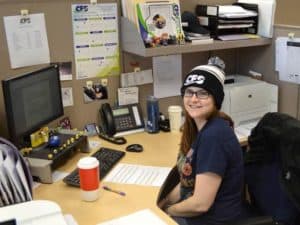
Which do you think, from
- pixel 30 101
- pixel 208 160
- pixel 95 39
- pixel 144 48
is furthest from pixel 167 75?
pixel 208 160

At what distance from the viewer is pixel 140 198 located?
1.58 meters

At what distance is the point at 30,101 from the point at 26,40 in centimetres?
36

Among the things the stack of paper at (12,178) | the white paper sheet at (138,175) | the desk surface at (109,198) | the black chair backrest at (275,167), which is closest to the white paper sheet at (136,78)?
the desk surface at (109,198)

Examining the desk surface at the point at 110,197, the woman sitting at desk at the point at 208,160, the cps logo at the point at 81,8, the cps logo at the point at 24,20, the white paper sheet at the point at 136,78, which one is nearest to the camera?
the desk surface at the point at 110,197

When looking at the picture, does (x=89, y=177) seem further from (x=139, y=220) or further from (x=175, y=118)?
(x=175, y=118)

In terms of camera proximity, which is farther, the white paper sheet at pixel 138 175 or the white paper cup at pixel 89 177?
the white paper sheet at pixel 138 175

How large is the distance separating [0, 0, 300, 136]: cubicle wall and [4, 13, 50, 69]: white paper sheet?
0.08 feet

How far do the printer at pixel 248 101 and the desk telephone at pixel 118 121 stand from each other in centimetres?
52

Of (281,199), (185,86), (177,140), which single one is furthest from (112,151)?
(281,199)

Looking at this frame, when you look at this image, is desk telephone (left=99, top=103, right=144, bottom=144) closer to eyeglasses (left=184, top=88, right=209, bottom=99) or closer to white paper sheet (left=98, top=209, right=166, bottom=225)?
eyeglasses (left=184, top=88, right=209, bottom=99)

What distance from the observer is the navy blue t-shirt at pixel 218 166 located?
156cm

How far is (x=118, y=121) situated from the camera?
2.35 metres

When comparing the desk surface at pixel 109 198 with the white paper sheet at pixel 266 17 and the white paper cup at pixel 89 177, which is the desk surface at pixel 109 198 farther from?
the white paper sheet at pixel 266 17

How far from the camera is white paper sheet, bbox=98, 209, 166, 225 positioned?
54.6 inches
